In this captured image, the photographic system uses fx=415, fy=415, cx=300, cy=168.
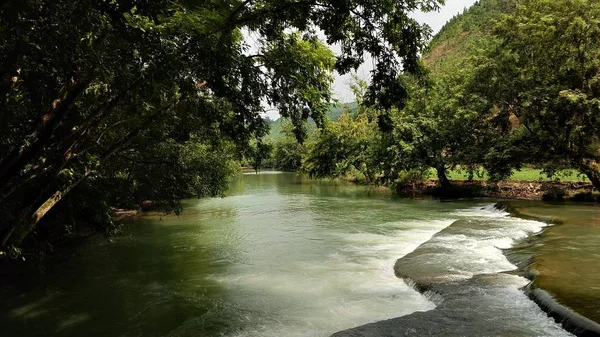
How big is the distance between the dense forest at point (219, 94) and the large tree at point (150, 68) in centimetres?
3

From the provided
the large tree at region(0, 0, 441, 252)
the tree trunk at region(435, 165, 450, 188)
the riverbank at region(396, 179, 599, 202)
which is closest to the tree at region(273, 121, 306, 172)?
the riverbank at region(396, 179, 599, 202)

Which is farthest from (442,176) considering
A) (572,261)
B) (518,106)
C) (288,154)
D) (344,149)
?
(288,154)

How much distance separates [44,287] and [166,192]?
14.0ft

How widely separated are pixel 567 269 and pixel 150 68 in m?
9.44

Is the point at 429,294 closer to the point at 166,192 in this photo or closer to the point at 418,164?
the point at 166,192

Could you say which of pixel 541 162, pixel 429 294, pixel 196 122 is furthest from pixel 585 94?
pixel 196 122

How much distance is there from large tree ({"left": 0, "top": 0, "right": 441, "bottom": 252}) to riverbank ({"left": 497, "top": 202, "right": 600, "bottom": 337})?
14.4 ft

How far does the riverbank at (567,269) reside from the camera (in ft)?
21.6

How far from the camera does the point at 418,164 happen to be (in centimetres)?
3023

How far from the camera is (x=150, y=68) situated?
498 cm

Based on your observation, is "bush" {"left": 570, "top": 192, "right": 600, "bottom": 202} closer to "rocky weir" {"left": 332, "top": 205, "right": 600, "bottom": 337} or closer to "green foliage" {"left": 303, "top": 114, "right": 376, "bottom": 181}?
"rocky weir" {"left": 332, "top": 205, "right": 600, "bottom": 337}

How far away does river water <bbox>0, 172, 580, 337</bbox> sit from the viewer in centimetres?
773

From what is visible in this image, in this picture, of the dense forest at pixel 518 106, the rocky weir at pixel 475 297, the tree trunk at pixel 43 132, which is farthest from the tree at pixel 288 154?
the tree trunk at pixel 43 132

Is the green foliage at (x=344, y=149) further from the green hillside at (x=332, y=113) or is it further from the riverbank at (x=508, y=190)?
the riverbank at (x=508, y=190)
